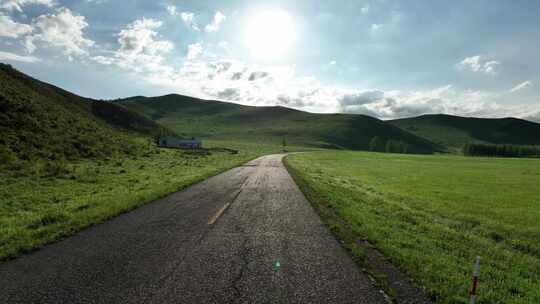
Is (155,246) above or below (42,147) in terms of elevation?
below

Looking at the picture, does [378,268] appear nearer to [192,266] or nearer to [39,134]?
[192,266]

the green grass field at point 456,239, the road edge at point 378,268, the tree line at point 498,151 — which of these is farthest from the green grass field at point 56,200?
the tree line at point 498,151

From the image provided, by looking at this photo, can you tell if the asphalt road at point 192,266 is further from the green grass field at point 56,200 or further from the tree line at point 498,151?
the tree line at point 498,151

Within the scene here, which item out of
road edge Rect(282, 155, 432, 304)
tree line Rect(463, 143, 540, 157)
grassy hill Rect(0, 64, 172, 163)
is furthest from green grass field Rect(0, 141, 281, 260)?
tree line Rect(463, 143, 540, 157)

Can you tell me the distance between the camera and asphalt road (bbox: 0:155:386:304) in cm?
423

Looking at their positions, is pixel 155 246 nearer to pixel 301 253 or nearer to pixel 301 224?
pixel 301 253

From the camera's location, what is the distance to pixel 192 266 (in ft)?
17.0

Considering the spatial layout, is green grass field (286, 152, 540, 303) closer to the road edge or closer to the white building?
the road edge

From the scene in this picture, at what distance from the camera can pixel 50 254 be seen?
5.71m

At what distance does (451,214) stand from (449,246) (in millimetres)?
5978

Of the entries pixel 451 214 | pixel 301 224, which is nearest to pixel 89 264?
pixel 301 224

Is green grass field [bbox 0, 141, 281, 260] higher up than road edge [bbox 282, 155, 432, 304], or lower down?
lower down

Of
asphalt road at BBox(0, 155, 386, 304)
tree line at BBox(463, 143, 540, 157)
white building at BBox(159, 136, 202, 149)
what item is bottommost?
asphalt road at BBox(0, 155, 386, 304)

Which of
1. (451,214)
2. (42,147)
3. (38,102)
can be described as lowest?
(451,214)
